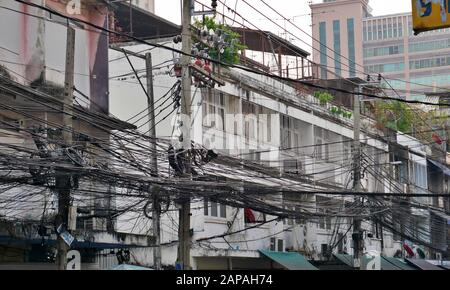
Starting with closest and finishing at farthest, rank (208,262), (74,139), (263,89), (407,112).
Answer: (74,139), (208,262), (263,89), (407,112)

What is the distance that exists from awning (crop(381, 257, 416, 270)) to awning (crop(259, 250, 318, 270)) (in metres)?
4.65

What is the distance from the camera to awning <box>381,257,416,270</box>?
105 ft

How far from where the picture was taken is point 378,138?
114ft

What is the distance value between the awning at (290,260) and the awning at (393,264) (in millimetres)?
4647

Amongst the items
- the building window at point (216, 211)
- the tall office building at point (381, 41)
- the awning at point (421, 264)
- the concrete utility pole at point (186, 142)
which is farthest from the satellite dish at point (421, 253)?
the tall office building at point (381, 41)

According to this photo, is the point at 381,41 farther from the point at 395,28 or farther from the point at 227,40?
the point at 227,40

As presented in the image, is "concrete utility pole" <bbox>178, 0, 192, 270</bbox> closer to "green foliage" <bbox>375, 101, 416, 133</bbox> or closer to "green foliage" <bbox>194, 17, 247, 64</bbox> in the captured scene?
"green foliage" <bbox>194, 17, 247, 64</bbox>

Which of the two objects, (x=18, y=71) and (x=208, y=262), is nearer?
(x=18, y=71)

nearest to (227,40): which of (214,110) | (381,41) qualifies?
(214,110)

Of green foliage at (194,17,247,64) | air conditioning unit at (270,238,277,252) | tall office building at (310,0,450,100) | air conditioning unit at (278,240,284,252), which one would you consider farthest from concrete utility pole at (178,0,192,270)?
tall office building at (310,0,450,100)

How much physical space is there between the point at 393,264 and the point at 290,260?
768 cm
